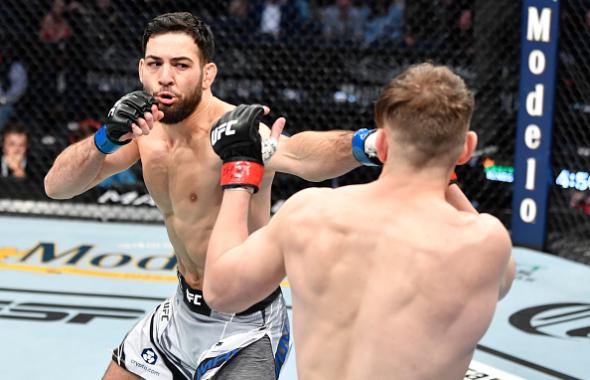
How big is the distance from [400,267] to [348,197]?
0.51 feet

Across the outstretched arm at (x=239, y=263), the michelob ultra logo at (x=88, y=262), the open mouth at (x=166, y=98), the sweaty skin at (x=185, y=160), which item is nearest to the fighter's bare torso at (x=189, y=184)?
the sweaty skin at (x=185, y=160)

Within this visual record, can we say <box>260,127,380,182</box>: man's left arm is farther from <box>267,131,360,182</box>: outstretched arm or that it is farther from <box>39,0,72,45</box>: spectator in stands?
<box>39,0,72,45</box>: spectator in stands

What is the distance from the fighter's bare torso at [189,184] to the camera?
8.14 feet

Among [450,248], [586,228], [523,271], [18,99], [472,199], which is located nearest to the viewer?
[450,248]

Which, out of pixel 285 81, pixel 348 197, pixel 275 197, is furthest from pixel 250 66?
pixel 348 197

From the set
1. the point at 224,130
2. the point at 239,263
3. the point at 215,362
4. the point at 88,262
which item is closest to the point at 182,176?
the point at 215,362

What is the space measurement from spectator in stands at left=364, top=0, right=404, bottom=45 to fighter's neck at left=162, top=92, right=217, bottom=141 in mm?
3559

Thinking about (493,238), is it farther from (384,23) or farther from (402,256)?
(384,23)

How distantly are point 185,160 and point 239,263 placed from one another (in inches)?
38.8

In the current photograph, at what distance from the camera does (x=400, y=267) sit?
150 cm

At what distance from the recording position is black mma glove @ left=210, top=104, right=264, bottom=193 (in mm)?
1729

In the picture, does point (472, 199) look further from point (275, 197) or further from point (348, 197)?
point (348, 197)

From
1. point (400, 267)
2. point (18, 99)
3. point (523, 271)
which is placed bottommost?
point (523, 271)

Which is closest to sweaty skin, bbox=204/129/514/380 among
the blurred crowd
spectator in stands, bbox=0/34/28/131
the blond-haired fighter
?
the blond-haired fighter
